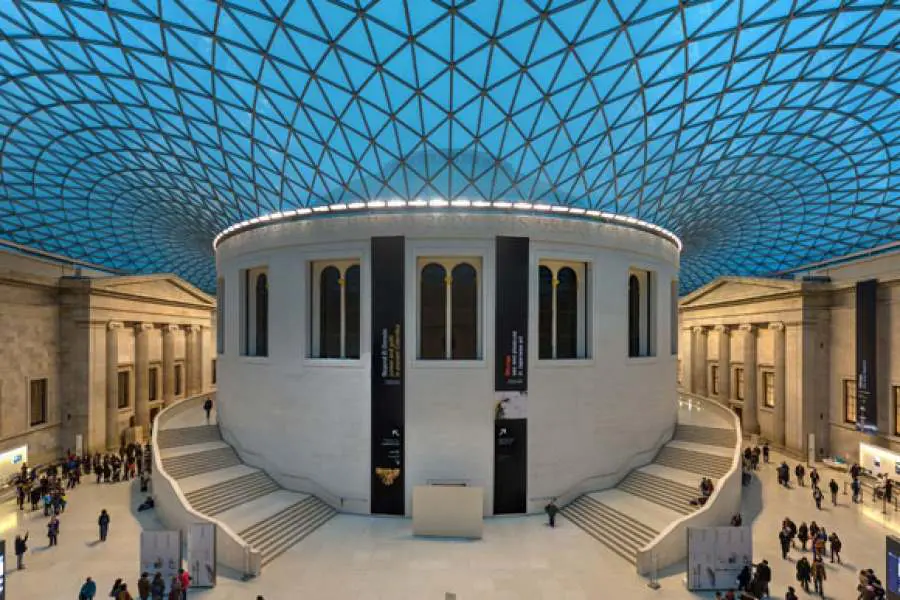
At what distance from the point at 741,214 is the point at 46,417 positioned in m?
52.4

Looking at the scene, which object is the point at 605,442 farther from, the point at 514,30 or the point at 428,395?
the point at 514,30

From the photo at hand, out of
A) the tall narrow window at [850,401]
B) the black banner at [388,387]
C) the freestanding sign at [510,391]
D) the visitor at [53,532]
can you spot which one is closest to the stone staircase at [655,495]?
the freestanding sign at [510,391]

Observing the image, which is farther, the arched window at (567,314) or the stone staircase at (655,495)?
the arched window at (567,314)

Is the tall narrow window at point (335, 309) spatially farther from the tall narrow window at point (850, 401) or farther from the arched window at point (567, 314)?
the tall narrow window at point (850, 401)

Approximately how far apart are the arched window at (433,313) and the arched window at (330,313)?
467 centimetres

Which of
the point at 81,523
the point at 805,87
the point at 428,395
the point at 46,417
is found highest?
the point at 805,87

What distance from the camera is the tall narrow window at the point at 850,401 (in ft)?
107

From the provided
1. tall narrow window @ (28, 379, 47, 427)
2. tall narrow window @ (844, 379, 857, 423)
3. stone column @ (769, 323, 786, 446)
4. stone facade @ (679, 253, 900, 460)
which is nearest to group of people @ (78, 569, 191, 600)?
tall narrow window @ (28, 379, 47, 427)

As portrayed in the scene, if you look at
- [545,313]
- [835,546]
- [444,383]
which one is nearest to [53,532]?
[444,383]

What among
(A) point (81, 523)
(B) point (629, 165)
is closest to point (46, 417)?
(A) point (81, 523)

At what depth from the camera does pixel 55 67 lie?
2122 centimetres

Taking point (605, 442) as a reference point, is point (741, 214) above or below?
above

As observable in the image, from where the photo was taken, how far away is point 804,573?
16375 mm

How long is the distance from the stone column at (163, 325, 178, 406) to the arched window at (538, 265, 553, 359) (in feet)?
118
